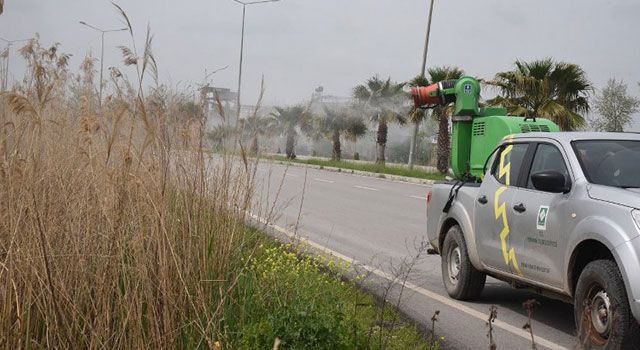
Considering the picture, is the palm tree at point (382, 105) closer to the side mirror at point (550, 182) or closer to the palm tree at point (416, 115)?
the palm tree at point (416, 115)

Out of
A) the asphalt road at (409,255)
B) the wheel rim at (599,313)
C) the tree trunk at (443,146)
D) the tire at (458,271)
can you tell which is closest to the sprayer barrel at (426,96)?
the asphalt road at (409,255)

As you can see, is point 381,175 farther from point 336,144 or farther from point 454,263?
point 454,263

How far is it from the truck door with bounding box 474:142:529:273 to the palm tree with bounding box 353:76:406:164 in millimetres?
37175

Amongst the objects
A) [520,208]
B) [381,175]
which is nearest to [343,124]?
[381,175]

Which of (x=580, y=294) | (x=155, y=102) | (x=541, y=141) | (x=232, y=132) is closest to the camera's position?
(x=155, y=102)

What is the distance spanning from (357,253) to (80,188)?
7.19m

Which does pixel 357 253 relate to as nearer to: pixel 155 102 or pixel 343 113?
pixel 155 102

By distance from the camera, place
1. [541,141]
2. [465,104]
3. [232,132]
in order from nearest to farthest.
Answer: [232,132] < [541,141] < [465,104]

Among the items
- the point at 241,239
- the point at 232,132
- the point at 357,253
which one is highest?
the point at 232,132

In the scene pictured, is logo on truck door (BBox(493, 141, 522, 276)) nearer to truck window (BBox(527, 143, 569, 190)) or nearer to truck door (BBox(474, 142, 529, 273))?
truck door (BBox(474, 142, 529, 273))

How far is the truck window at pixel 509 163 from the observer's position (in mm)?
8477

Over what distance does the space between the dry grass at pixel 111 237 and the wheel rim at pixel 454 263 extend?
3.49 m

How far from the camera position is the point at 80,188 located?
5.60 meters

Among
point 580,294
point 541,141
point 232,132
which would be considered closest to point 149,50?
point 232,132
